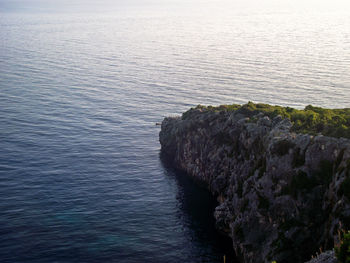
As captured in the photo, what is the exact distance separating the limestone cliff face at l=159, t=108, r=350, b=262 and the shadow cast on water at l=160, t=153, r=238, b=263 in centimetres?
197

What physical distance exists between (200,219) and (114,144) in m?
40.1

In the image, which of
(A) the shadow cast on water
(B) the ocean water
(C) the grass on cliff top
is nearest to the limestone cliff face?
(A) the shadow cast on water

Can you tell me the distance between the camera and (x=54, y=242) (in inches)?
2490

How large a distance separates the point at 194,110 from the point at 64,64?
104 metres

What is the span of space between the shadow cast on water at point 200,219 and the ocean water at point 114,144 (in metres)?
0.22

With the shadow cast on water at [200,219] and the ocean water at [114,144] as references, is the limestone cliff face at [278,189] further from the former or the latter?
the ocean water at [114,144]

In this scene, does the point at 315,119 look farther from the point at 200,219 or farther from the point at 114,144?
the point at 114,144

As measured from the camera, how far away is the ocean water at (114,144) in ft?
214

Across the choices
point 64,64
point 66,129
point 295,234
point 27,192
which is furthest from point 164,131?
point 64,64

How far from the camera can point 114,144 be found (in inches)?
4220

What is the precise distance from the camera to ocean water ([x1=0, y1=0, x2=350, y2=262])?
2564 inches

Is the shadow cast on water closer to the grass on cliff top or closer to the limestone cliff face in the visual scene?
the limestone cliff face

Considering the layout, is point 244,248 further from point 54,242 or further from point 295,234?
point 54,242

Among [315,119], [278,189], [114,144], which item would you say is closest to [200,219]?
[278,189]
